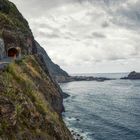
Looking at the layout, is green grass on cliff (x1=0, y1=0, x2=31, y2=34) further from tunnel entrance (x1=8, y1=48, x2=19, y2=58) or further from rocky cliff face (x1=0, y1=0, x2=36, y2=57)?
tunnel entrance (x1=8, y1=48, x2=19, y2=58)

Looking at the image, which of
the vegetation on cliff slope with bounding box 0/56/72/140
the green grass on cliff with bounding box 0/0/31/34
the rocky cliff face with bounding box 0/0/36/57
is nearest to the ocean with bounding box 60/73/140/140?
the rocky cliff face with bounding box 0/0/36/57

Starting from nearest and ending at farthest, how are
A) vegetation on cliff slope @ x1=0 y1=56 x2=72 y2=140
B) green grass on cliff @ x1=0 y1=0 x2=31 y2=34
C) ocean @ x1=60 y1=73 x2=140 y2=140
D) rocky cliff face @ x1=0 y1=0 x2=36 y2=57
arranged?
vegetation on cliff slope @ x1=0 y1=56 x2=72 y2=140
ocean @ x1=60 y1=73 x2=140 y2=140
rocky cliff face @ x1=0 y1=0 x2=36 y2=57
green grass on cliff @ x1=0 y1=0 x2=31 y2=34

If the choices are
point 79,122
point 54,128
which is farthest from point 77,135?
point 54,128

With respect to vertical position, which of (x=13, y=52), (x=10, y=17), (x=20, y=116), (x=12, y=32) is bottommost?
(x=20, y=116)

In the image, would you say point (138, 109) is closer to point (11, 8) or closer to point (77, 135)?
point (77, 135)

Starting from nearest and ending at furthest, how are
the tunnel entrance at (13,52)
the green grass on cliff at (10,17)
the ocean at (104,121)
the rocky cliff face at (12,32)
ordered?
the tunnel entrance at (13,52) → the ocean at (104,121) → the rocky cliff face at (12,32) → the green grass on cliff at (10,17)

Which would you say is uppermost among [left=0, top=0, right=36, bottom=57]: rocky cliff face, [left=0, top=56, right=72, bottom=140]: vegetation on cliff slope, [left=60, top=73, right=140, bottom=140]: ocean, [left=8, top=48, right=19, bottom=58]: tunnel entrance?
[left=0, top=0, right=36, bottom=57]: rocky cliff face

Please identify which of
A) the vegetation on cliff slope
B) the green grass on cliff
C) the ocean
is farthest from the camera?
the green grass on cliff

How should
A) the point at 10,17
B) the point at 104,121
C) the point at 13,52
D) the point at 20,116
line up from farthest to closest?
the point at 10,17 < the point at 104,121 < the point at 13,52 < the point at 20,116

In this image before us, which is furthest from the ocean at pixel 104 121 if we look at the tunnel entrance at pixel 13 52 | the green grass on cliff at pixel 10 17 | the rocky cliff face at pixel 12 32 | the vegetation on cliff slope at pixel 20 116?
the vegetation on cliff slope at pixel 20 116

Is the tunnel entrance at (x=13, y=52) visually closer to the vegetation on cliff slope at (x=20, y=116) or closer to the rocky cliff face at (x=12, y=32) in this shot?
the rocky cliff face at (x=12, y=32)

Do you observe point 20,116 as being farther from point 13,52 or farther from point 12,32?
point 12,32

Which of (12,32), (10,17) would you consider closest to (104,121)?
(12,32)

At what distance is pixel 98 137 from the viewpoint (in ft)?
296
